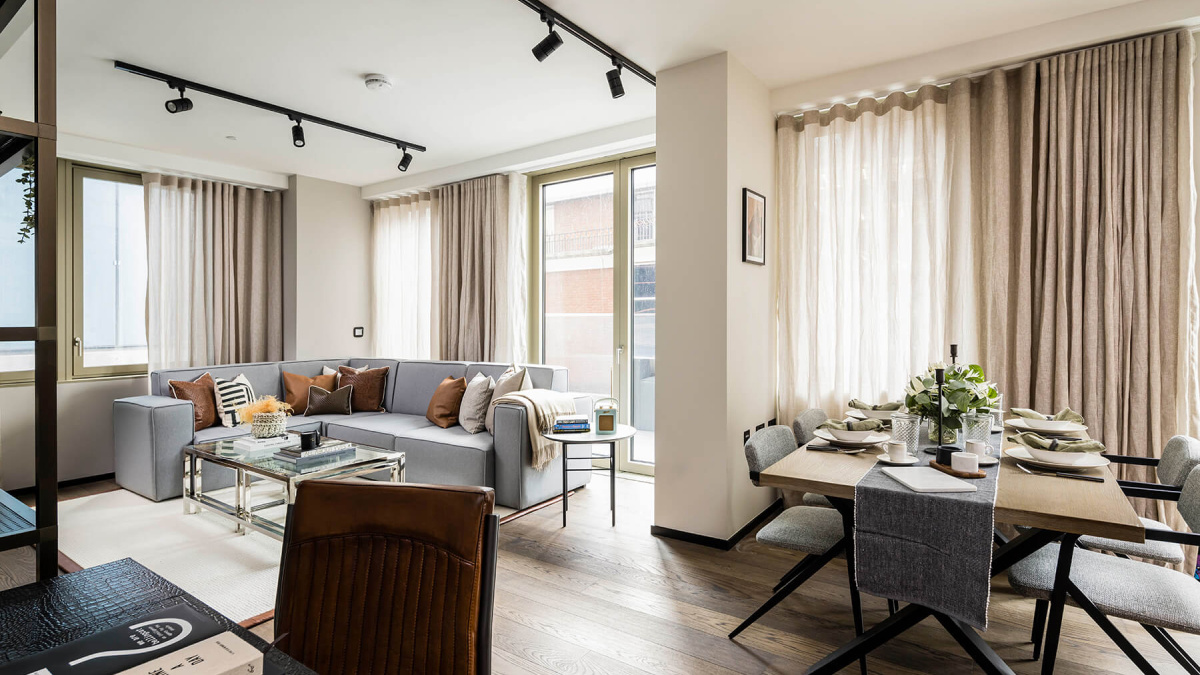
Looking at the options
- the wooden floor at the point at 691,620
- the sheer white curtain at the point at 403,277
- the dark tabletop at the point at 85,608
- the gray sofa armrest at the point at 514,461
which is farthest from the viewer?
the sheer white curtain at the point at 403,277

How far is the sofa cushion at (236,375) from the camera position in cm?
442

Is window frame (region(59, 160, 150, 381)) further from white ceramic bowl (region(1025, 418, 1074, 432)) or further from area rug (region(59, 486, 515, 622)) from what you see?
white ceramic bowl (region(1025, 418, 1074, 432))

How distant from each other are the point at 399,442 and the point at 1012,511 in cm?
354

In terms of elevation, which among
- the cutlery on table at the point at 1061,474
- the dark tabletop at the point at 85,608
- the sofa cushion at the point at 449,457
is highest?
the dark tabletop at the point at 85,608

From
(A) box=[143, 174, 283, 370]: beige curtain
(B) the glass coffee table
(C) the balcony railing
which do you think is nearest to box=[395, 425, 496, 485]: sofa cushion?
(B) the glass coffee table

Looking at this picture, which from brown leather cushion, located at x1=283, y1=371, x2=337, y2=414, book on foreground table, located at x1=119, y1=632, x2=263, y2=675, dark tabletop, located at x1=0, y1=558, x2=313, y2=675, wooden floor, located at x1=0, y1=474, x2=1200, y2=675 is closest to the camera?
book on foreground table, located at x1=119, y1=632, x2=263, y2=675

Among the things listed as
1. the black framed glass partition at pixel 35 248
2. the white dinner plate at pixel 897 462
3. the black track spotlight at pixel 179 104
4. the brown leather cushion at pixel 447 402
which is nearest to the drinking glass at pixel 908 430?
the white dinner plate at pixel 897 462

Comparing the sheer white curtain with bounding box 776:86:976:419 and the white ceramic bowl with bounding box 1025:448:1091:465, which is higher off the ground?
the sheer white curtain with bounding box 776:86:976:419

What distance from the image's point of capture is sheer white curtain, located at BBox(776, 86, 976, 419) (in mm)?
3191

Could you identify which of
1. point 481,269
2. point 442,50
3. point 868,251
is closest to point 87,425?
point 481,269

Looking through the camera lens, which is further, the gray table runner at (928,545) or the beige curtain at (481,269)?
the beige curtain at (481,269)

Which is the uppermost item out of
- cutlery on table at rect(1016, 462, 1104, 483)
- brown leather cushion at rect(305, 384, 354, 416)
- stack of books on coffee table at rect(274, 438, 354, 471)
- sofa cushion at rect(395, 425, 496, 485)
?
cutlery on table at rect(1016, 462, 1104, 483)

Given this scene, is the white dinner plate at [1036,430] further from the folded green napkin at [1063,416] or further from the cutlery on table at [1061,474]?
the cutlery on table at [1061,474]

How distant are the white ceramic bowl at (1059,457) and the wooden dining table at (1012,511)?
6 cm
